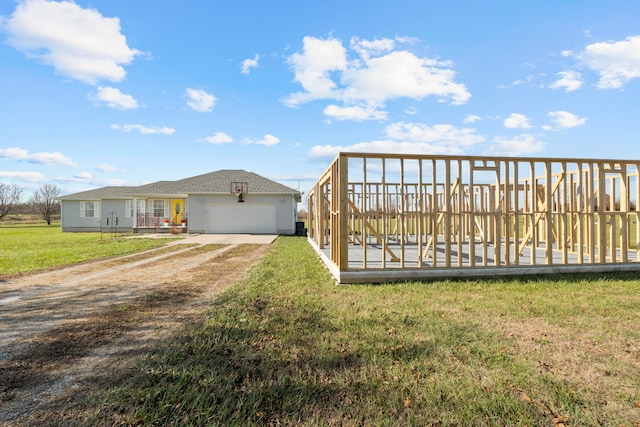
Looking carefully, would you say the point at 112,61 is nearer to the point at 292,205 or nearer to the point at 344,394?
the point at 344,394

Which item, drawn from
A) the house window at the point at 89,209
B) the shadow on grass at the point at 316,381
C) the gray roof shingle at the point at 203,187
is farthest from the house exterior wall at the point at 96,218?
the shadow on grass at the point at 316,381

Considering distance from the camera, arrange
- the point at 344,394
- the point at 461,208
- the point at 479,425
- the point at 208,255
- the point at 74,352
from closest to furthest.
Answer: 1. the point at 479,425
2. the point at 344,394
3. the point at 74,352
4. the point at 461,208
5. the point at 208,255

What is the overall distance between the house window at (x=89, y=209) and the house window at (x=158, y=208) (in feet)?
22.8

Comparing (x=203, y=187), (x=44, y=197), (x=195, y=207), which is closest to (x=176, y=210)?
(x=195, y=207)

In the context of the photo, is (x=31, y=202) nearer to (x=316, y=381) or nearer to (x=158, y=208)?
(x=158, y=208)

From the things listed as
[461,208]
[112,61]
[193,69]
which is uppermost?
[193,69]

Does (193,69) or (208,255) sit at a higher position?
(193,69)

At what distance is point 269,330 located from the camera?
3754 mm

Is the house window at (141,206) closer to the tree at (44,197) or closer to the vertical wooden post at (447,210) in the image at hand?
the vertical wooden post at (447,210)

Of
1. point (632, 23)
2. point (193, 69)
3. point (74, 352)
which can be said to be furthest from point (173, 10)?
point (632, 23)

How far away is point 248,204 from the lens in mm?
21891

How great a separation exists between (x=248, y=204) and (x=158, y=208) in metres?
8.00

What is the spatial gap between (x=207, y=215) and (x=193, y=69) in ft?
39.5

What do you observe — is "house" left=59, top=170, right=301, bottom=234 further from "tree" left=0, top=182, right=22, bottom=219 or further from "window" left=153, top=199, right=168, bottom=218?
"tree" left=0, top=182, right=22, bottom=219
